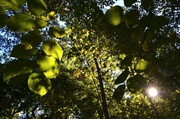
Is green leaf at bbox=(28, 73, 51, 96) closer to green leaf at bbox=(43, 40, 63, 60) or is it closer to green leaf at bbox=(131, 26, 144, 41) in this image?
green leaf at bbox=(43, 40, 63, 60)

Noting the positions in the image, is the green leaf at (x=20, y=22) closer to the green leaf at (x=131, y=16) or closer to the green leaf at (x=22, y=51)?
the green leaf at (x=22, y=51)

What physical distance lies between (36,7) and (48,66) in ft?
0.75

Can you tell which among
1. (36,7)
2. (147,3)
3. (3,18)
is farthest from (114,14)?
(3,18)

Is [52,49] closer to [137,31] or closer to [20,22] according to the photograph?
[20,22]

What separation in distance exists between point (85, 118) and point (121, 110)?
3317 mm

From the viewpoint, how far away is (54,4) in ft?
21.1

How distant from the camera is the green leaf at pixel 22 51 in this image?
34.7 inches

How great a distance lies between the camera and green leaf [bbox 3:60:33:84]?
32.3 inches

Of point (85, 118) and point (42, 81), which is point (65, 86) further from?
point (42, 81)

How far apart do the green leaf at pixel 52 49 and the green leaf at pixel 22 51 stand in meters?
0.05

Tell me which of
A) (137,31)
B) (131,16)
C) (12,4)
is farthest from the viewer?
(137,31)

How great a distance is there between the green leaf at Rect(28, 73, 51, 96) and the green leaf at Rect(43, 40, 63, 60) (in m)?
0.09

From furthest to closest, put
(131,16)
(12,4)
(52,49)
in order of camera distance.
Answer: (131,16) → (52,49) → (12,4)

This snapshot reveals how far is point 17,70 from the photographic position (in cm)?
85
